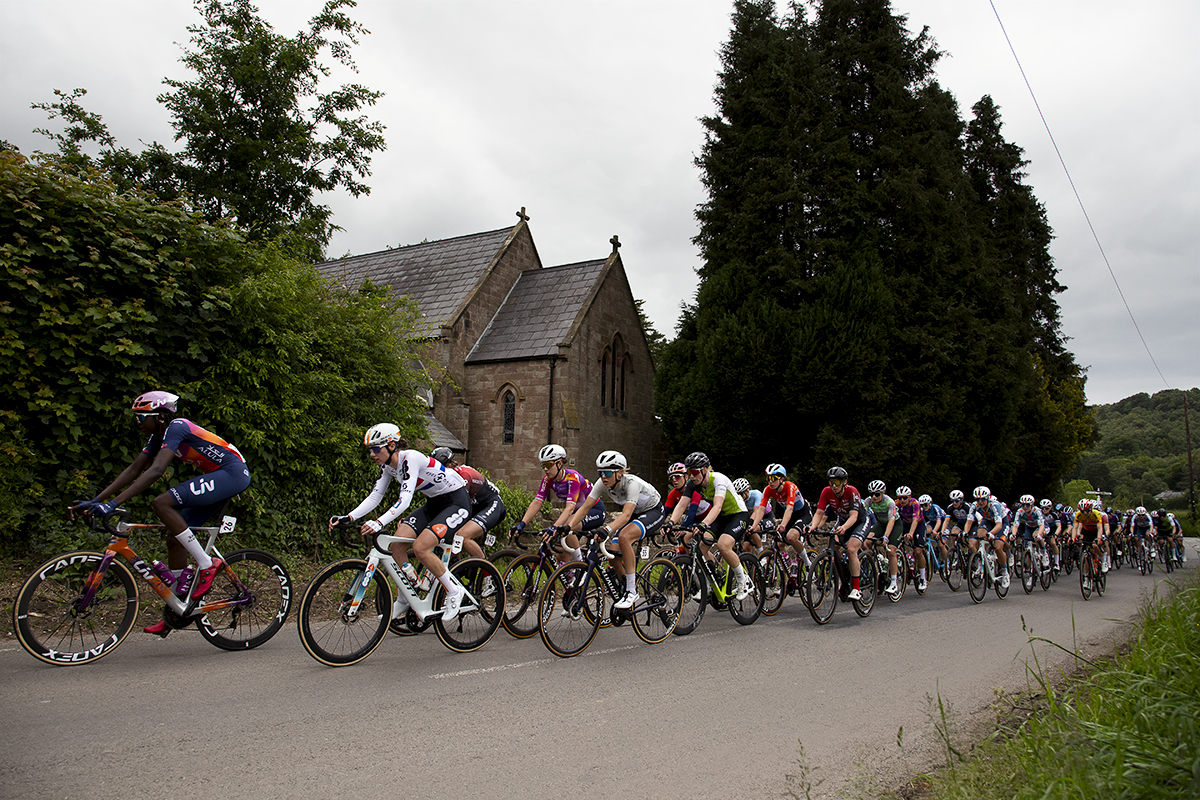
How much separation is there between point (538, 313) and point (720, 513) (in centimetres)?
1953

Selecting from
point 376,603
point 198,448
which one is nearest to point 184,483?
point 198,448

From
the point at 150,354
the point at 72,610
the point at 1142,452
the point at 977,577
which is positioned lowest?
the point at 977,577

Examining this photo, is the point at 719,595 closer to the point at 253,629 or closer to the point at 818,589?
the point at 818,589

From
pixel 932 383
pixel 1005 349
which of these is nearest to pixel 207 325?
pixel 932 383

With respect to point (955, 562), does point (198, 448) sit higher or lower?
higher

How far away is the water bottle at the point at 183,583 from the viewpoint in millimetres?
5918

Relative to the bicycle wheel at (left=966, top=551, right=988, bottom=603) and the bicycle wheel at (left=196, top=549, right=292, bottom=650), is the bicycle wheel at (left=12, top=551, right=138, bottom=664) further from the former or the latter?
the bicycle wheel at (left=966, top=551, right=988, bottom=603)

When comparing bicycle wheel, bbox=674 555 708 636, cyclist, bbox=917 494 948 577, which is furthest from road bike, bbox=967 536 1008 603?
bicycle wheel, bbox=674 555 708 636

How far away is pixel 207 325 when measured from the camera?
887 centimetres

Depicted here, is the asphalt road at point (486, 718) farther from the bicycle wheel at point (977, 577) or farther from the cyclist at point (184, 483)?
the bicycle wheel at point (977, 577)

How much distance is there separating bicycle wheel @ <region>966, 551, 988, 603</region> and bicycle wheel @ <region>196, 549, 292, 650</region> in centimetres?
1054

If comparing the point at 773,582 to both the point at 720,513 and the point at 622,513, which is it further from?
the point at 622,513

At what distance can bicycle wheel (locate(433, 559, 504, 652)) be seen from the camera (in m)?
6.54

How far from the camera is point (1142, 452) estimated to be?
283 feet
